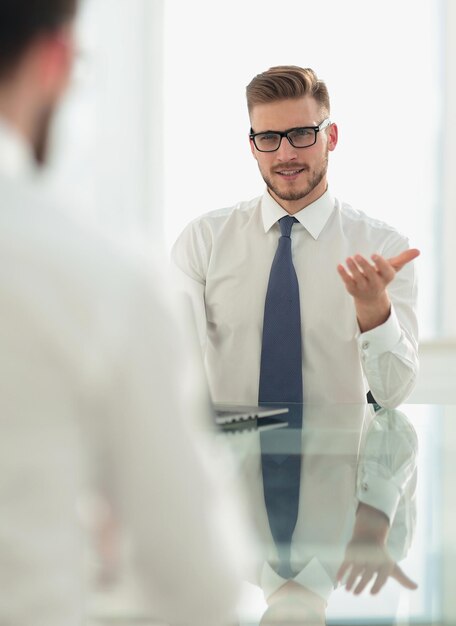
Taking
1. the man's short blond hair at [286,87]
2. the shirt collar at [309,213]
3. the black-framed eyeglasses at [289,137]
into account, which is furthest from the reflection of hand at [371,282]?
the man's short blond hair at [286,87]

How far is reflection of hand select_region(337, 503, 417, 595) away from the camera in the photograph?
43.4 inches

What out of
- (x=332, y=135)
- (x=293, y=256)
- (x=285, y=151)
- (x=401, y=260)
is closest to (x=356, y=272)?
(x=401, y=260)

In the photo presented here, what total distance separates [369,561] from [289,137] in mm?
2309

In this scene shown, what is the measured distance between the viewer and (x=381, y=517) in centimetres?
138

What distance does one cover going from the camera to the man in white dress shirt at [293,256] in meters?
3.18

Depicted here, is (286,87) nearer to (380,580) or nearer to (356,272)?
(356,272)

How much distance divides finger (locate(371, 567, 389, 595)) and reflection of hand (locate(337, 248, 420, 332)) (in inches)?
55.1

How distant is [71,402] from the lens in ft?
2.16

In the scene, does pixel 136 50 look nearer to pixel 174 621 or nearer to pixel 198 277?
pixel 198 277

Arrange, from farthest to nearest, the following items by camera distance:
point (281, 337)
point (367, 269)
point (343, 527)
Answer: point (281, 337) → point (367, 269) → point (343, 527)

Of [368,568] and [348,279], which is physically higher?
[348,279]

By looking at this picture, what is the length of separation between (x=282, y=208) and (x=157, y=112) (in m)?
2.71

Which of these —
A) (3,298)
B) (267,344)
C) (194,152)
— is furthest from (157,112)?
(3,298)

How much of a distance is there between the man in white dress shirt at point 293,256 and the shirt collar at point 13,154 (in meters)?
2.48
